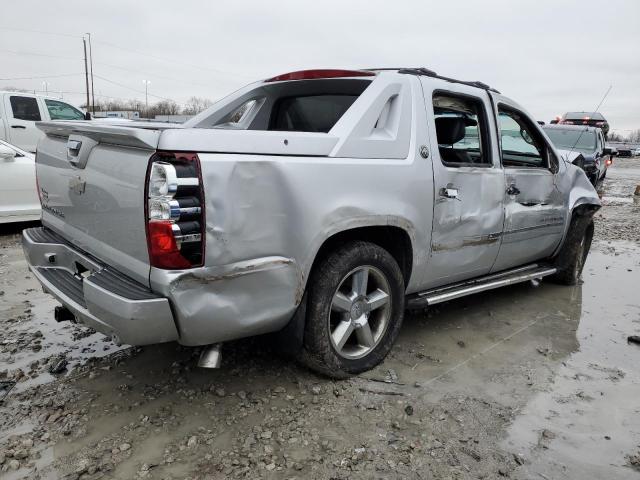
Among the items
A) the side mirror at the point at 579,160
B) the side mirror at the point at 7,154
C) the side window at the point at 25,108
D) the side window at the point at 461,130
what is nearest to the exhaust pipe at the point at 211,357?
the side window at the point at 461,130

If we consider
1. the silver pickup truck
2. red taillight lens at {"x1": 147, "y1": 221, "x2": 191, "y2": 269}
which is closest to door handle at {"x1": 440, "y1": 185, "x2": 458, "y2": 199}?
the silver pickup truck

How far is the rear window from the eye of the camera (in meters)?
3.53

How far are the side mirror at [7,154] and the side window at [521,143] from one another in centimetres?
614

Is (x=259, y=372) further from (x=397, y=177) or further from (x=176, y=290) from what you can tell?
(x=397, y=177)

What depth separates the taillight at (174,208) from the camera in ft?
7.20

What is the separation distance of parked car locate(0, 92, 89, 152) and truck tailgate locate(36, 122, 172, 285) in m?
8.89

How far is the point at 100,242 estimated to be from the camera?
267 centimetres

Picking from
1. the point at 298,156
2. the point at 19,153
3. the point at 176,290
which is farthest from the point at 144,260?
the point at 19,153

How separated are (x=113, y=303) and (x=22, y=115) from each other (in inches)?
424

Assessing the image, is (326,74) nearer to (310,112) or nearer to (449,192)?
(310,112)

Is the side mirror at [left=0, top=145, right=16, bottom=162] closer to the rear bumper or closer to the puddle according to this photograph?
the rear bumper

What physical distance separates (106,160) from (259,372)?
154 cm

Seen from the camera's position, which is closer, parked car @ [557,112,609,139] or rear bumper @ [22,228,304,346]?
rear bumper @ [22,228,304,346]

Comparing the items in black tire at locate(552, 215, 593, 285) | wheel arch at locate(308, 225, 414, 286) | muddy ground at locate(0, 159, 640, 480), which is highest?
wheel arch at locate(308, 225, 414, 286)
